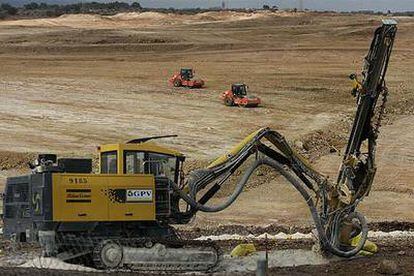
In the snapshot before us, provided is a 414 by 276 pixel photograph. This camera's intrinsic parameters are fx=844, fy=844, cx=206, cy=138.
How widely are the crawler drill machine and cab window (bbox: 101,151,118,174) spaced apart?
0.06ft

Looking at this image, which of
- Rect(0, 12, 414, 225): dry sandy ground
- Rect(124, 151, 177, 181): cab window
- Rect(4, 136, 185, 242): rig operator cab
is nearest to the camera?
Rect(4, 136, 185, 242): rig operator cab

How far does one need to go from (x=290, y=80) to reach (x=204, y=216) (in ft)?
93.0

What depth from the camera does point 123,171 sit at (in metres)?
14.3

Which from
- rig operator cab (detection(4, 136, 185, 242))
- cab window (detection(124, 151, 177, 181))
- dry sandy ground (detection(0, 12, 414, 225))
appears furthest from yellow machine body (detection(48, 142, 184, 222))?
dry sandy ground (detection(0, 12, 414, 225))

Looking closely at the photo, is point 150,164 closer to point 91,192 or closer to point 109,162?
point 109,162

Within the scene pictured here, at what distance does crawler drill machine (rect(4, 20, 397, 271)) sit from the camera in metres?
13.6

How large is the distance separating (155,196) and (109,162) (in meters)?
1.09

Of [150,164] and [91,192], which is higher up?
A: [150,164]

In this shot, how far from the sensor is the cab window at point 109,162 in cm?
1446

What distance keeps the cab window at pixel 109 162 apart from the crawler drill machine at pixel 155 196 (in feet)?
0.06

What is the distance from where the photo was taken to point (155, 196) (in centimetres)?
1416

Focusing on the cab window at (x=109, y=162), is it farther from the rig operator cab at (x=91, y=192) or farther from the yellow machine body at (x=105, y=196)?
the yellow machine body at (x=105, y=196)

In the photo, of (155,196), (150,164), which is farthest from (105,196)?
(150,164)

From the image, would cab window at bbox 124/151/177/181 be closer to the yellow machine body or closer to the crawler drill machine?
the crawler drill machine
